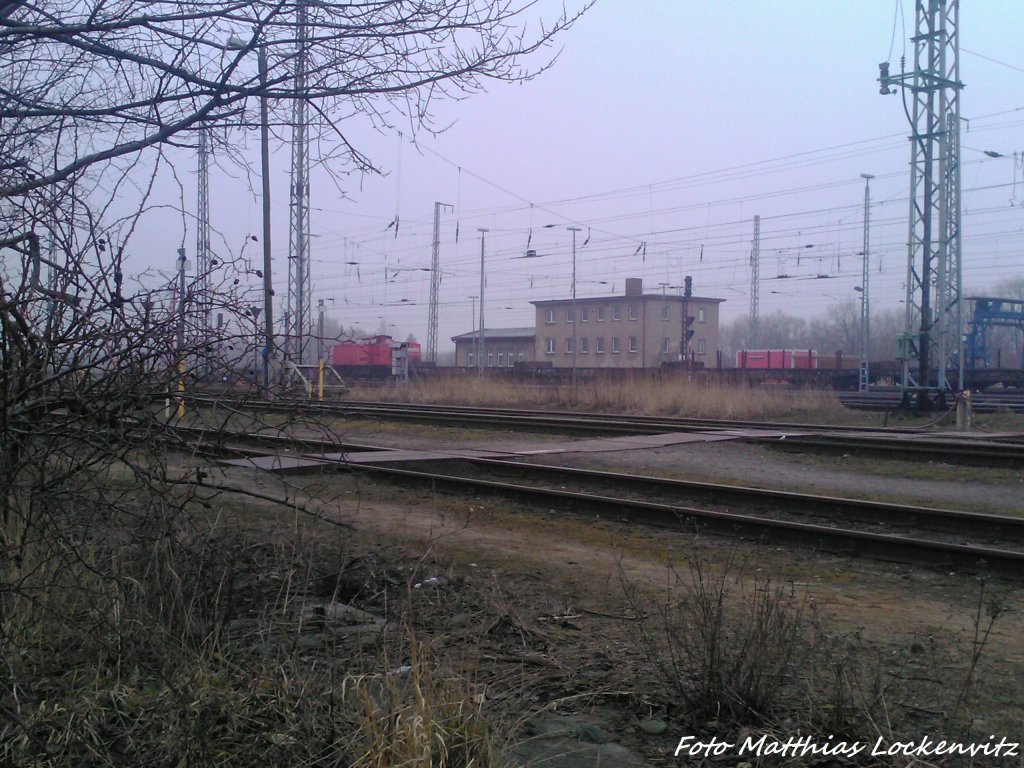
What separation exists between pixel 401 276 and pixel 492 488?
1754 inches

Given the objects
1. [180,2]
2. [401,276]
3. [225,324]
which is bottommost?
[225,324]

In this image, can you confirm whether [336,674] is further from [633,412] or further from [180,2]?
[633,412]

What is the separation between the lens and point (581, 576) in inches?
291

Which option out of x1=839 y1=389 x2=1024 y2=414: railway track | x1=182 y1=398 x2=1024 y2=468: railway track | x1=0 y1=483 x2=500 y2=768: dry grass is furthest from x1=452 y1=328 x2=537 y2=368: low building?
x1=0 y1=483 x2=500 y2=768: dry grass

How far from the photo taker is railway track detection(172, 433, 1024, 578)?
782cm

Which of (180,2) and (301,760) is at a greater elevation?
(180,2)

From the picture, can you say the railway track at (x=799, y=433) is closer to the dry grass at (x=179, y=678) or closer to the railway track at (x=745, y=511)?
the railway track at (x=745, y=511)

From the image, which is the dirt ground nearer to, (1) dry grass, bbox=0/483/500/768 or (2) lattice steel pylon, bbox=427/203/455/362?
(1) dry grass, bbox=0/483/500/768

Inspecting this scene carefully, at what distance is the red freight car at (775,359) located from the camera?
187ft

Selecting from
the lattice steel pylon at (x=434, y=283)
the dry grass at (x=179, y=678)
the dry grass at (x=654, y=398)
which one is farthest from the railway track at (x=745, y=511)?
the lattice steel pylon at (x=434, y=283)

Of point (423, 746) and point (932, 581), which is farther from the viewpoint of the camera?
point (932, 581)

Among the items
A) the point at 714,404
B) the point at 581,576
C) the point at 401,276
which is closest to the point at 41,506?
the point at 581,576

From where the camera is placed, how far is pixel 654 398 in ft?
96.4

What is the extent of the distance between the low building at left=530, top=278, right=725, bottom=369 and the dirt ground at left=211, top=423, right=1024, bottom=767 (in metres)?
61.9
